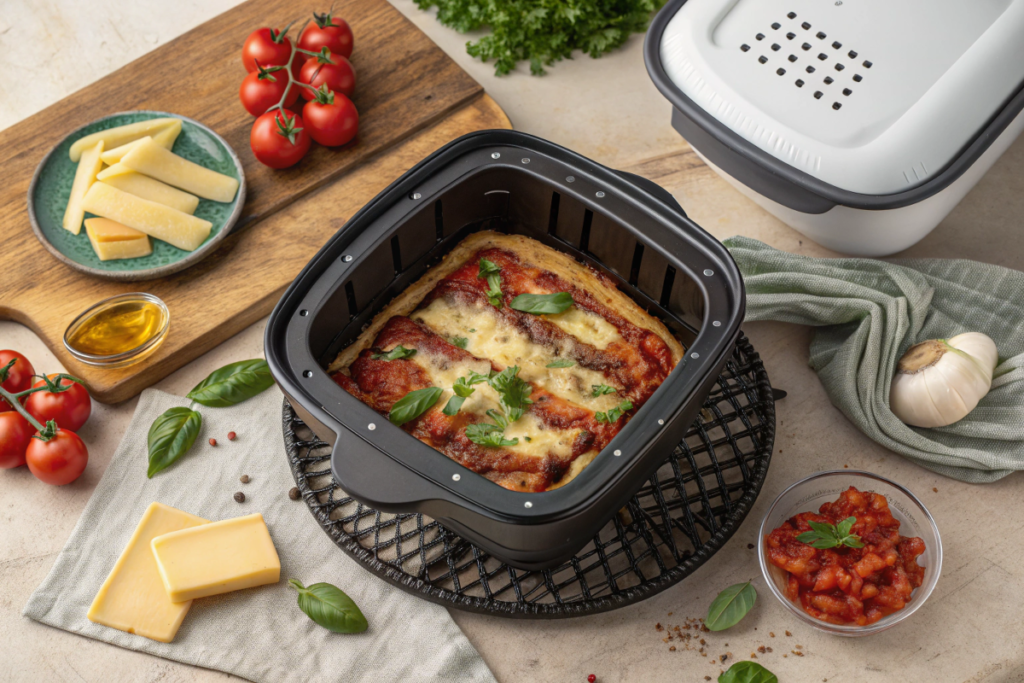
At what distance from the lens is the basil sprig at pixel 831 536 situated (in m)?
1.92

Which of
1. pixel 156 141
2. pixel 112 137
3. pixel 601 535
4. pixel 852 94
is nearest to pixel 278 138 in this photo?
pixel 156 141

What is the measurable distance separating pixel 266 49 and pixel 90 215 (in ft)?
2.41

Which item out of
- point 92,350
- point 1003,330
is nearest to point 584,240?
point 1003,330

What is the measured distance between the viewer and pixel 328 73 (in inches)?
107

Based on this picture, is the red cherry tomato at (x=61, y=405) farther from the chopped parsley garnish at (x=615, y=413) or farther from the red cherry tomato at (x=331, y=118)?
the chopped parsley garnish at (x=615, y=413)

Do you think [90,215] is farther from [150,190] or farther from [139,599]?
[139,599]

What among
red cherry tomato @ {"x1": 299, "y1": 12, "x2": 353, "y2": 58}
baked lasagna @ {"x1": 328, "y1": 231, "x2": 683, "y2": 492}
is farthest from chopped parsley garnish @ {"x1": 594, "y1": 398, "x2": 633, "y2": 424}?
red cherry tomato @ {"x1": 299, "y1": 12, "x2": 353, "y2": 58}

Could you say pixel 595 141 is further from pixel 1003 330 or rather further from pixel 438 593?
pixel 438 593

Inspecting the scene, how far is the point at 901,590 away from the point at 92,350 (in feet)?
6.88

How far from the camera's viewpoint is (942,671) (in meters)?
1.99

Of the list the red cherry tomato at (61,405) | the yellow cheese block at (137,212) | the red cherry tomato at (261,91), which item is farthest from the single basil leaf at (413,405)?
the red cherry tomato at (261,91)

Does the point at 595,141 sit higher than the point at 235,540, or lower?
higher

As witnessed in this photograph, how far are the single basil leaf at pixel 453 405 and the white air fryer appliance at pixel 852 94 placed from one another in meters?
0.94

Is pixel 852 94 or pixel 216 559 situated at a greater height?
pixel 852 94
